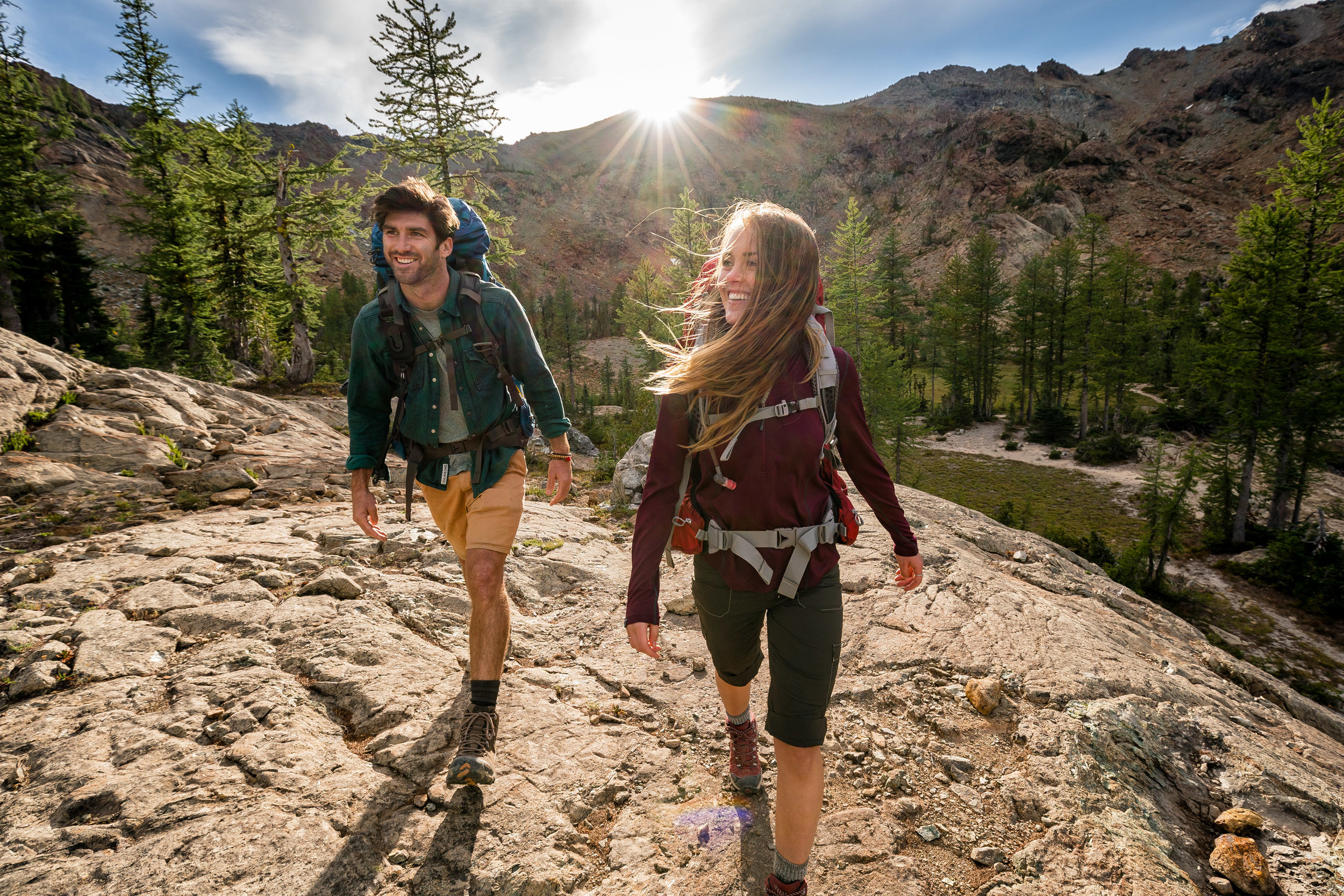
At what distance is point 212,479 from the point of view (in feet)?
24.4

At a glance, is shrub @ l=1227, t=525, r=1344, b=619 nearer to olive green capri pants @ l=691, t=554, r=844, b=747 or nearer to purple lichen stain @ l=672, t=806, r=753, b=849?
purple lichen stain @ l=672, t=806, r=753, b=849

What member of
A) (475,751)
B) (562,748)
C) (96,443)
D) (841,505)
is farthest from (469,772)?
(96,443)

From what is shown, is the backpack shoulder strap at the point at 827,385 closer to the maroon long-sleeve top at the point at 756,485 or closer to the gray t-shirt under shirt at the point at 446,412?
the maroon long-sleeve top at the point at 756,485

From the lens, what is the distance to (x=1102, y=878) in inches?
91.6

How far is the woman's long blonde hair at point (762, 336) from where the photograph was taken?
6.90ft

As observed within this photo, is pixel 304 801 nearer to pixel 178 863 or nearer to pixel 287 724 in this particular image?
pixel 178 863

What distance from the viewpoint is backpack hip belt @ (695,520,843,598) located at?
6.88 feet

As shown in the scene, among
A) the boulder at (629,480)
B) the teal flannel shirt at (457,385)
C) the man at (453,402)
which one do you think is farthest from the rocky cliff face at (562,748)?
the boulder at (629,480)

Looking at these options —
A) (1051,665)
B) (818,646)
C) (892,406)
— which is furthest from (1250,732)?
(892,406)

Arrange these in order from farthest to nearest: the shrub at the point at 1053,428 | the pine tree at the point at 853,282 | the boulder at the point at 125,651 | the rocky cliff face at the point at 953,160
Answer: the rocky cliff face at the point at 953,160 < the shrub at the point at 1053,428 < the pine tree at the point at 853,282 < the boulder at the point at 125,651

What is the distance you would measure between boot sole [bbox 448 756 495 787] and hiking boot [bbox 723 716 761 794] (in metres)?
1.29

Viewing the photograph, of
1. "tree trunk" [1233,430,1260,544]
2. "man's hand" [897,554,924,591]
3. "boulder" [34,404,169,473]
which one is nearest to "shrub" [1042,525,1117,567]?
"tree trunk" [1233,430,1260,544]

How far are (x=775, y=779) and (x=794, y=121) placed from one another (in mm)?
216006

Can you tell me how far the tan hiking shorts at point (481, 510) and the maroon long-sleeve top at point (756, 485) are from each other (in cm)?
120
